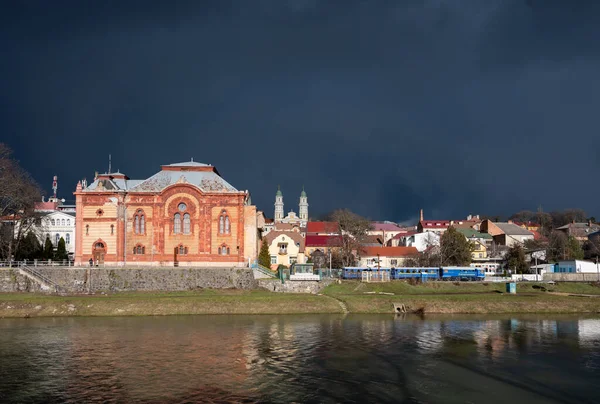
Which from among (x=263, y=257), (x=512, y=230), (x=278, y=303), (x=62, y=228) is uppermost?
(x=62, y=228)

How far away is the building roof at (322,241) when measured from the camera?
105850mm

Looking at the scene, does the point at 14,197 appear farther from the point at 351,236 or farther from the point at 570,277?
the point at 570,277

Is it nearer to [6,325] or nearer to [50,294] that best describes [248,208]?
[50,294]

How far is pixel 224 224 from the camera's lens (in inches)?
2820

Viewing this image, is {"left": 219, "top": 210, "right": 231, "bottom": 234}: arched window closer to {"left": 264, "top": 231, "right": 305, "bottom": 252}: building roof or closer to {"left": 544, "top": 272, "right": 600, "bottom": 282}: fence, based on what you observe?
{"left": 264, "top": 231, "right": 305, "bottom": 252}: building roof

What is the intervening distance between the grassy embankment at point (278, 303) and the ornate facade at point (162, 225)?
1172 centimetres

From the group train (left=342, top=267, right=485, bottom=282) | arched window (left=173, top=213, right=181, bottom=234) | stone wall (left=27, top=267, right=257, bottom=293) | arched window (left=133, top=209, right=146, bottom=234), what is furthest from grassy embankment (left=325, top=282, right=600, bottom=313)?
arched window (left=133, top=209, right=146, bottom=234)

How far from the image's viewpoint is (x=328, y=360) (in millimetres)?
31141

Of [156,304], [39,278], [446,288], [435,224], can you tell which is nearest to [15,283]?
[39,278]

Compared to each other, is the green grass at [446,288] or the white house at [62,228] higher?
the white house at [62,228]

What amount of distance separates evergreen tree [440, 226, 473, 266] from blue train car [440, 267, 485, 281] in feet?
34.2

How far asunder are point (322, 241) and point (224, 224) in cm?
4496

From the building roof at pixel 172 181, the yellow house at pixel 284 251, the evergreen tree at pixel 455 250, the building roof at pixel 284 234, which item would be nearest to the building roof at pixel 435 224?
the building roof at pixel 284 234

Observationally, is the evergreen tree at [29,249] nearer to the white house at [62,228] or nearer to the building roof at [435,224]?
the white house at [62,228]
